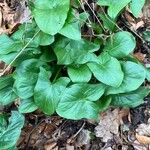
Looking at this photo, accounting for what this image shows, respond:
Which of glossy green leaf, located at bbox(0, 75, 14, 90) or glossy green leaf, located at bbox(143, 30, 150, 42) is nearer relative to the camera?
glossy green leaf, located at bbox(0, 75, 14, 90)

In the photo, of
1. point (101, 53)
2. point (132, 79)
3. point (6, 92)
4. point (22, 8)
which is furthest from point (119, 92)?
point (22, 8)

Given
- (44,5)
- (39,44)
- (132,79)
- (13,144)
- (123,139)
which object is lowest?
(123,139)

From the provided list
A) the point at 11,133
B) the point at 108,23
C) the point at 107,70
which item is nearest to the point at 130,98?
the point at 107,70

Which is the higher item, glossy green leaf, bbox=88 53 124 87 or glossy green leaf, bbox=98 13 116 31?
glossy green leaf, bbox=98 13 116 31

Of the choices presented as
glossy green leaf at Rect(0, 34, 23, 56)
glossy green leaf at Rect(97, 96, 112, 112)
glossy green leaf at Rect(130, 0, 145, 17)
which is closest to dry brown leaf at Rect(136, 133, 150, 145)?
glossy green leaf at Rect(97, 96, 112, 112)

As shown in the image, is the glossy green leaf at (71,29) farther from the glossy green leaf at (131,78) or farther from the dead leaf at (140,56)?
the dead leaf at (140,56)

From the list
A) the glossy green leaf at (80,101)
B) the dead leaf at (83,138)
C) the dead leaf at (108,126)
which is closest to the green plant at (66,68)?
the glossy green leaf at (80,101)

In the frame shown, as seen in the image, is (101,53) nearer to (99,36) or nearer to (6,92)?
(99,36)

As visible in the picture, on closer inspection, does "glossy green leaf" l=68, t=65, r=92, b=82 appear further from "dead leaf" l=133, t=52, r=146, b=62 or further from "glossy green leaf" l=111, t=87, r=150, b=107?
"dead leaf" l=133, t=52, r=146, b=62
